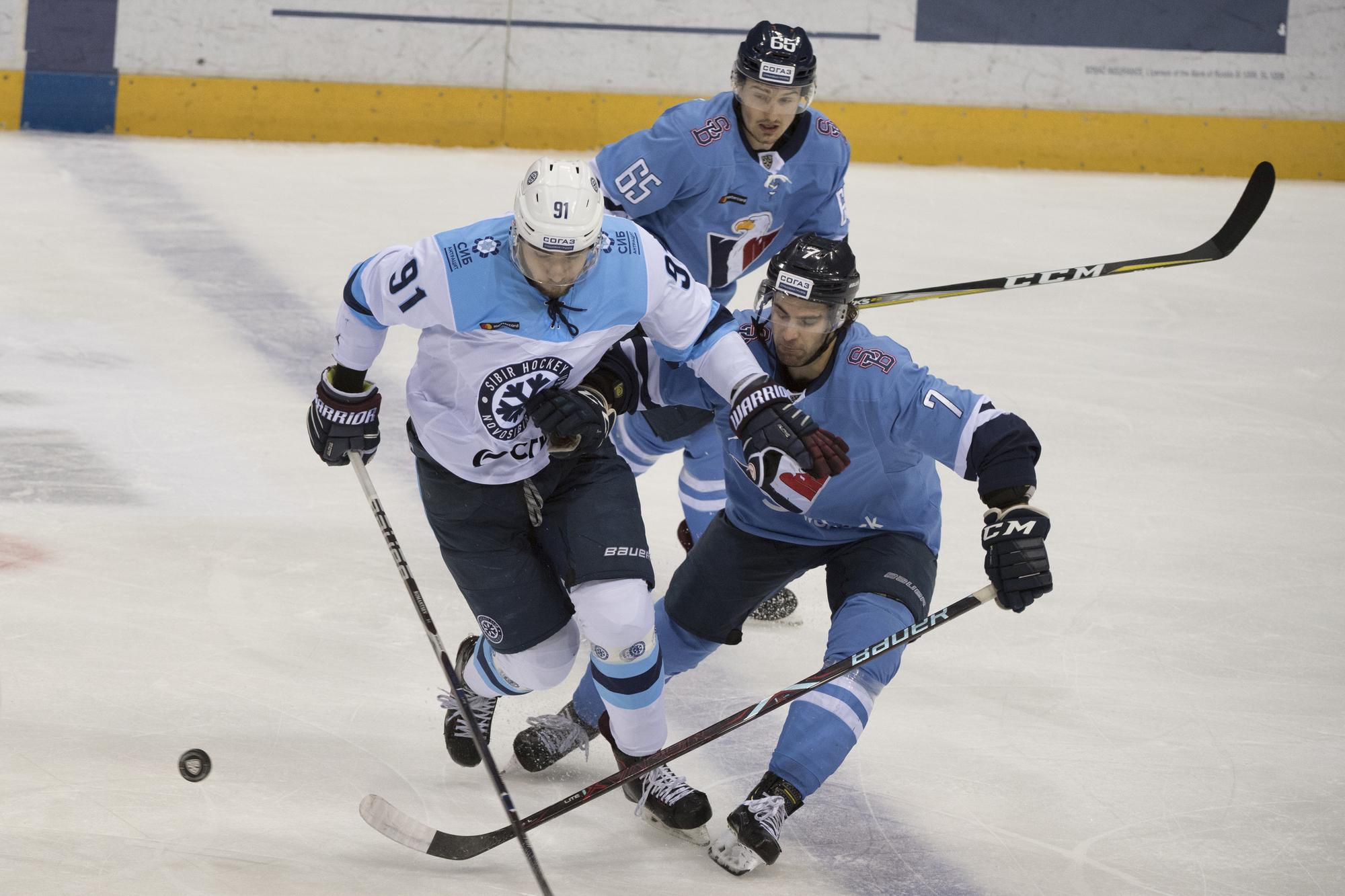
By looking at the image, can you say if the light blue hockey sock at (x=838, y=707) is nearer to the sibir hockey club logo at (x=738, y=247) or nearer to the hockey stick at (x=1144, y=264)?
the hockey stick at (x=1144, y=264)

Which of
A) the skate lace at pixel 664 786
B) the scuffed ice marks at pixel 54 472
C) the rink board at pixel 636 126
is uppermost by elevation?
the rink board at pixel 636 126

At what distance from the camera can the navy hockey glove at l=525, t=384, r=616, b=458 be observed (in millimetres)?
2799

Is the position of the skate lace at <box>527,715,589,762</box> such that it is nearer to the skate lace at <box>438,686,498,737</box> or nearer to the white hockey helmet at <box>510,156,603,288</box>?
the skate lace at <box>438,686,498,737</box>

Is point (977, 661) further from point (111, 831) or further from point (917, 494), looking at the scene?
point (111, 831)

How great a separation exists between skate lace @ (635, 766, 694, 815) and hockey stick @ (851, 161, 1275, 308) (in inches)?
61.4

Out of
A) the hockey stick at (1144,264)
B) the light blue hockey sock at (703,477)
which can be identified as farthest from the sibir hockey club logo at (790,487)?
the hockey stick at (1144,264)

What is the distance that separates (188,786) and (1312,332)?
5.24 meters

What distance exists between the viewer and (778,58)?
3855 millimetres

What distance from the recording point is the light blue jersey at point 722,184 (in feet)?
13.1

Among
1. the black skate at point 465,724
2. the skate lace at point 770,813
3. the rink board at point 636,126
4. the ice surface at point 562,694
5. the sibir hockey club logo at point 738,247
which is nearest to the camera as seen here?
the skate lace at point 770,813

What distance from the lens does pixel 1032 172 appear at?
936 cm

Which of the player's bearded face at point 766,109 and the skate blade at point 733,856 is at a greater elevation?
the player's bearded face at point 766,109

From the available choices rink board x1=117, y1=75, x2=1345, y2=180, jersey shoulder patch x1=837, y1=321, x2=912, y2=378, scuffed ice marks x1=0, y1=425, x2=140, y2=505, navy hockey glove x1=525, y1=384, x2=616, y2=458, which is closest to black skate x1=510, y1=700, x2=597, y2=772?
navy hockey glove x1=525, y1=384, x2=616, y2=458

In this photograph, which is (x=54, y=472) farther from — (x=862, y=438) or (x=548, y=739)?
(x=862, y=438)
